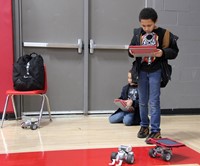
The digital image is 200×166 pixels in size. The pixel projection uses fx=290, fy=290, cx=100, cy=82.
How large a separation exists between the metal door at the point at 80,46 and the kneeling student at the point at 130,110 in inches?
16.1

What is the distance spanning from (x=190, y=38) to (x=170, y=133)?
1457 millimetres

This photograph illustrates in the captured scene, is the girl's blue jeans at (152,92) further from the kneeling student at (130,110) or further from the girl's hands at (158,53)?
the kneeling student at (130,110)

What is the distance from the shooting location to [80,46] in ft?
11.5

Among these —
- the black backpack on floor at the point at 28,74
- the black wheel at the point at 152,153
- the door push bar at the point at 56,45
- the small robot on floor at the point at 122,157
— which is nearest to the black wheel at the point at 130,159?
the small robot on floor at the point at 122,157

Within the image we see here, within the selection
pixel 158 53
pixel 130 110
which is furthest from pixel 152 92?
pixel 130 110

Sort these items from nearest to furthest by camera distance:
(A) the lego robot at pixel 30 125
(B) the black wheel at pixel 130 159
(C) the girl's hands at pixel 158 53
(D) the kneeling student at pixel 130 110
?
(B) the black wheel at pixel 130 159 → (C) the girl's hands at pixel 158 53 → (A) the lego robot at pixel 30 125 → (D) the kneeling student at pixel 130 110

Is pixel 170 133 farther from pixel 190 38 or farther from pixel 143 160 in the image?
pixel 190 38

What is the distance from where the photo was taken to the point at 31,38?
11.1 ft

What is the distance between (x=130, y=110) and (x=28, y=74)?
1141 mm

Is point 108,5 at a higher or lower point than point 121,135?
higher

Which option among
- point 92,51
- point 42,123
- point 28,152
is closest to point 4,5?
point 92,51

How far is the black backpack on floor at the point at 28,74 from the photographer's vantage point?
294 cm

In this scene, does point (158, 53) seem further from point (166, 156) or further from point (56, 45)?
point (56, 45)

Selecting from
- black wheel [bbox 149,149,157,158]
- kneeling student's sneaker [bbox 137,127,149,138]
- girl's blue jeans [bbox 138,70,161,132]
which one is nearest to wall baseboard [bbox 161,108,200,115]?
kneeling student's sneaker [bbox 137,127,149,138]
